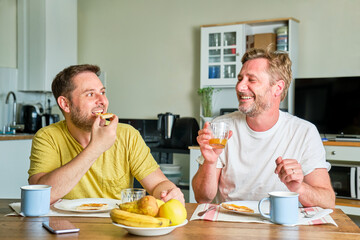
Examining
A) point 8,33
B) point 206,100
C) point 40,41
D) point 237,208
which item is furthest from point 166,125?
point 237,208

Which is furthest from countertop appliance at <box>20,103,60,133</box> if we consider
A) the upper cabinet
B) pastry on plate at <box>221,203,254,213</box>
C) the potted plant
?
pastry on plate at <box>221,203,254,213</box>

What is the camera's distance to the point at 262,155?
194cm

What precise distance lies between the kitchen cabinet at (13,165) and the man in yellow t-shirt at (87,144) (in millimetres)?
2331

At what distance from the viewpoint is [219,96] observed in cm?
461

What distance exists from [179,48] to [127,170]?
3103 millimetres

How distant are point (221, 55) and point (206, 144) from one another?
2.80 meters

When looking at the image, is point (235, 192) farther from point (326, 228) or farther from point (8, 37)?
point (8, 37)

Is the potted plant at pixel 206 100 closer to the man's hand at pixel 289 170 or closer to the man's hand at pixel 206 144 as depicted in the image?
the man's hand at pixel 206 144

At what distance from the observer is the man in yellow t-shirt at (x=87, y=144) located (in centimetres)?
185

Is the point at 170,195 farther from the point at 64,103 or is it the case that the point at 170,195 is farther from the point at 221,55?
the point at 221,55

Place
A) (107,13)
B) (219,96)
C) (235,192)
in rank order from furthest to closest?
(107,13)
(219,96)
(235,192)

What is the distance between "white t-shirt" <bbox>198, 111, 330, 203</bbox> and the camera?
189 centimetres

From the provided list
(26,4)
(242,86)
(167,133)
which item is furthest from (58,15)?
(242,86)

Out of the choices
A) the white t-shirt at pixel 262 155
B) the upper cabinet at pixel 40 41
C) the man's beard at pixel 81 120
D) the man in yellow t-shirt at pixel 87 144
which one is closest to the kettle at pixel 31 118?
the upper cabinet at pixel 40 41
